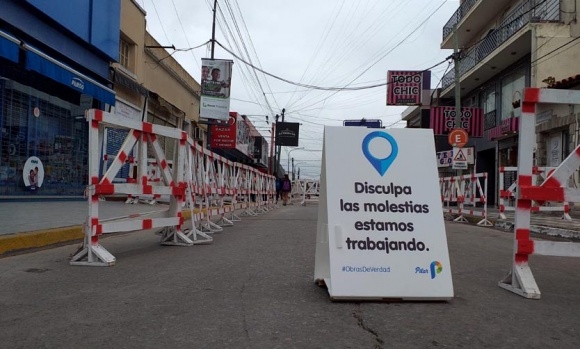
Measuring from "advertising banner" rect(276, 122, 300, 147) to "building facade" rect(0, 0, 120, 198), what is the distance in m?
36.5

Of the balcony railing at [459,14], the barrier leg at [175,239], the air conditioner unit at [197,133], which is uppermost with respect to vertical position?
the balcony railing at [459,14]

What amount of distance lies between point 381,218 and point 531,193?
1.45 m

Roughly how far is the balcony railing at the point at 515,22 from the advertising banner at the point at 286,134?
1019 inches

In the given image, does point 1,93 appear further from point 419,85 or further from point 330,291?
point 419,85

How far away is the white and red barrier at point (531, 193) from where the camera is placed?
4645mm

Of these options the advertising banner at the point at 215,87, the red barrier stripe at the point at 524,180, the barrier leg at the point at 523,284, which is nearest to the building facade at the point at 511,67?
the advertising banner at the point at 215,87

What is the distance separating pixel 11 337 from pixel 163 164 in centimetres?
437

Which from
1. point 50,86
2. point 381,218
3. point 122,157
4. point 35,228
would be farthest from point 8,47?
point 381,218

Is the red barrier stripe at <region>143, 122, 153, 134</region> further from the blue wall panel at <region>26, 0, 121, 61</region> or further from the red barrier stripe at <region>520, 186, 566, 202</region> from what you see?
the blue wall panel at <region>26, 0, 121, 61</region>

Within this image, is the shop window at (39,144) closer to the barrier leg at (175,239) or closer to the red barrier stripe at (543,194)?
the barrier leg at (175,239)

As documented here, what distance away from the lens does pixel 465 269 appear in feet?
20.1

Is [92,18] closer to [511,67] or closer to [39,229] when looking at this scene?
[39,229]

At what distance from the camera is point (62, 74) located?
39.5 ft

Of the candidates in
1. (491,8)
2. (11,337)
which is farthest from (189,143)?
(491,8)
